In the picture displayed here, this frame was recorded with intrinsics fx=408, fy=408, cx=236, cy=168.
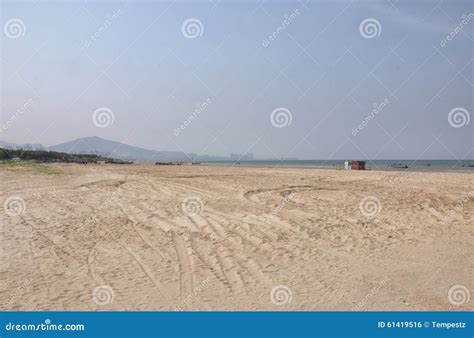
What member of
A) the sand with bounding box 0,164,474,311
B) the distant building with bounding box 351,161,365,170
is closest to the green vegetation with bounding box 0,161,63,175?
the sand with bounding box 0,164,474,311

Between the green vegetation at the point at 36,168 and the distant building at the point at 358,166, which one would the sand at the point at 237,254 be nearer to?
the green vegetation at the point at 36,168

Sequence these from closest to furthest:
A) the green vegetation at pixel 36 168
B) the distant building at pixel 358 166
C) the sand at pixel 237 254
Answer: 1. the sand at pixel 237 254
2. the green vegetation at pixel 36 168
3. the distant building at pixel 358 166

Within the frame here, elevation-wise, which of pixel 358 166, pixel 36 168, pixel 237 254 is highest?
pixel 358 166

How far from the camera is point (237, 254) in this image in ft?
26.1

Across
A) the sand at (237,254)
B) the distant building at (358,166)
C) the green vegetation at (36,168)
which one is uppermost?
the distant building at (358,166)

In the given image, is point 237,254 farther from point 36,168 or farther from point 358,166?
point 358,166

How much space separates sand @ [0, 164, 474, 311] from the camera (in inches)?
232

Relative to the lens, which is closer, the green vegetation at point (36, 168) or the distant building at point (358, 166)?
the green vegetation at point (36, 168)

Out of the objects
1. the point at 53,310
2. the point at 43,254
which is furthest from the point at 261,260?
the point at 43,254

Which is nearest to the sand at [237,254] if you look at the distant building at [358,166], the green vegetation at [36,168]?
the green vegetation at [36,168]

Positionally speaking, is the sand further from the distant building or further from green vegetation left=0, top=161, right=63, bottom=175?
the distant building

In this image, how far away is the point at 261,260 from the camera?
7.63 m

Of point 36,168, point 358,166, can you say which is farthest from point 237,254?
point 358,166

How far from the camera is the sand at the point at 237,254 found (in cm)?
590
